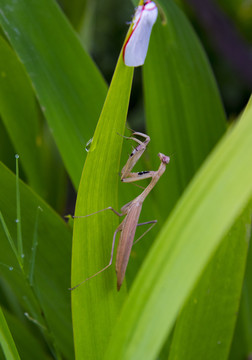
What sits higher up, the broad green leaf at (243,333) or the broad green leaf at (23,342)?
the broad green leaf at (23,342)

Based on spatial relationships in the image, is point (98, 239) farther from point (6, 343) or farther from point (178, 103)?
point (178, 103)

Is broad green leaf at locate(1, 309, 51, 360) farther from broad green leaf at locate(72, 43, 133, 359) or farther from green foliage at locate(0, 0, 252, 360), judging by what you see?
broad green leaf at locate(72, 43, 133, 359)

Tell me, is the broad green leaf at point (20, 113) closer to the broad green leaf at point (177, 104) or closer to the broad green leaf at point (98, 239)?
the broad green leaf at point (177, 104)

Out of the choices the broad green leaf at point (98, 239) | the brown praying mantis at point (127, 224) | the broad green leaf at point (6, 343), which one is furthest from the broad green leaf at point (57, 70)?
the broad green leaf at point (6, 343)

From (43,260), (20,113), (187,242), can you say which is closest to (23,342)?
(43,260)

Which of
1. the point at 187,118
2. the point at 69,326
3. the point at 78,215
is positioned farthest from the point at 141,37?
the point at 69,326

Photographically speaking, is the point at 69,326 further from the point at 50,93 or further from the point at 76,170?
the point at 50,93

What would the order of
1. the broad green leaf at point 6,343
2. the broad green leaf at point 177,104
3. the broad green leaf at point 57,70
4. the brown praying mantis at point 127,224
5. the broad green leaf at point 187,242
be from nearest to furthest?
the broad green leaf at point 187,242 < the broad green leaf at point 6,343 < the brown praying mantis at point 127,224 < the broad green leaf at point 57,70 < the broad green leaf at point 177,104
